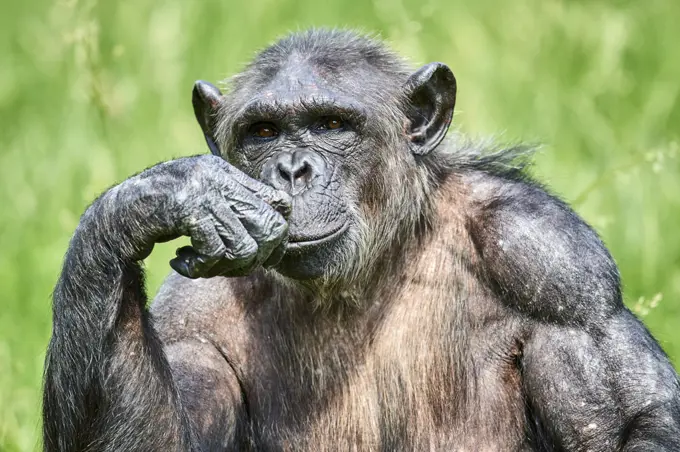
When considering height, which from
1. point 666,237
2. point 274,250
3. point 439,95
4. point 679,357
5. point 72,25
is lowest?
point 274,250

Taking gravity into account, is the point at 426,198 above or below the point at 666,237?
below

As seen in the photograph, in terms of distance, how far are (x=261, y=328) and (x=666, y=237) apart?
4277 millimetres

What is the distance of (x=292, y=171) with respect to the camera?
237 inches

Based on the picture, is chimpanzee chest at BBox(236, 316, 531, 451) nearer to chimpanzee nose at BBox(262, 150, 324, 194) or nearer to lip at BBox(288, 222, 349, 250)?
lip at BBox(288, 222, 349, 250)

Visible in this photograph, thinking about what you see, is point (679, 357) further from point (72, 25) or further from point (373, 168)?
point (72, 25)

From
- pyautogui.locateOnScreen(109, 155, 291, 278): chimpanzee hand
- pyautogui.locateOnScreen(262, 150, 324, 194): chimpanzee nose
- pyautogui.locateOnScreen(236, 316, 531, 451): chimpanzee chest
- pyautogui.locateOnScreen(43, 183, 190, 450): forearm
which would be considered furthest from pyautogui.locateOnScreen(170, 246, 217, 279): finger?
pyautogui.locateOnScreen(236, 316, 531, 451): chimpanzee chest

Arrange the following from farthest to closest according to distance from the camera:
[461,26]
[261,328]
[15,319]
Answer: [461,26] < [15,319] < [261,328]

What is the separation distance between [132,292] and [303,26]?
7.50 metres

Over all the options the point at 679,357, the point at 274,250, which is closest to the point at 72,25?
the point at 679,357

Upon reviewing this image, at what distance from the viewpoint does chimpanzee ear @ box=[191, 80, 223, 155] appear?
22.9 feet

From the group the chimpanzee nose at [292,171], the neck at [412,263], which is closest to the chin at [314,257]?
the chimpanzee nose at [292,171]

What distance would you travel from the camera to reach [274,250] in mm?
5641

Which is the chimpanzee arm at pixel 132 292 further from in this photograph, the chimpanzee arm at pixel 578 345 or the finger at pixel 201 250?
the chimpanzee arm at pixel 578 345

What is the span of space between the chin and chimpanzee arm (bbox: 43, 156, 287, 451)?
40 centimetres
